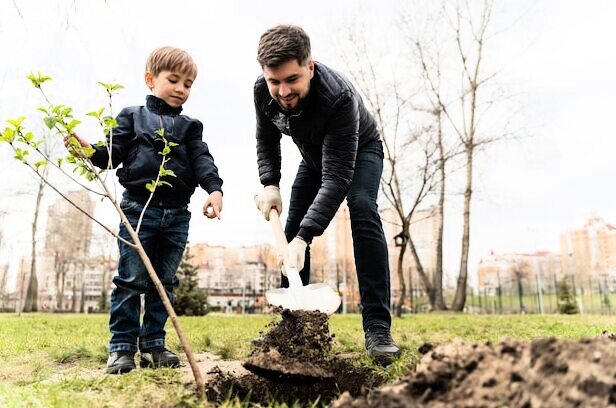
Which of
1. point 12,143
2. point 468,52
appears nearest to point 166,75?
point 12,143

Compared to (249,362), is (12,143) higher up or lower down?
higher up

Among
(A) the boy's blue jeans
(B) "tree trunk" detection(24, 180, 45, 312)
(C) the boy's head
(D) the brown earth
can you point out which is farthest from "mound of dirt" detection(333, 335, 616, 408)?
(B) "tree trunk" detection(24, 180, 45, 312)

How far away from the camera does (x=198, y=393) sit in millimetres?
1800

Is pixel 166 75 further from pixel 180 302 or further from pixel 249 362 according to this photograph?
pixel 180 302

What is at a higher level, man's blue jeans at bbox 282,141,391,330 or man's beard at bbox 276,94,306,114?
man's beard at bbox 276,94,306,114

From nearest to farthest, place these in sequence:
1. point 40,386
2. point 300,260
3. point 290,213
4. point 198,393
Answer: point 198,393
point 40,386
point 300,260
point 290,213

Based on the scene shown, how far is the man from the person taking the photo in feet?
8.16

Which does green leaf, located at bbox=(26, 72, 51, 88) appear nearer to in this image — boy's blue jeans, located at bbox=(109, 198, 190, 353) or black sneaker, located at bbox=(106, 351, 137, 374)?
boy's blue jeans, located at bbox=(109, 198, 190, 353)

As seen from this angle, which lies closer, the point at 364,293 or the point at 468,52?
the point at 364,293

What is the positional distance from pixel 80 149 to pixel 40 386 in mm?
979

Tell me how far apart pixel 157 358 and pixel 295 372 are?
3.96 ft

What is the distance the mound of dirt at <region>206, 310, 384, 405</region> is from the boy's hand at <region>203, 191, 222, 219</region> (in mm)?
784

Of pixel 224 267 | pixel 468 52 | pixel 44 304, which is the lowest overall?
pixel 44 304

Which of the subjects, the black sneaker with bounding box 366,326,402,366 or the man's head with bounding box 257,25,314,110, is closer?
the man's head with bounding box 257,25,314,110
